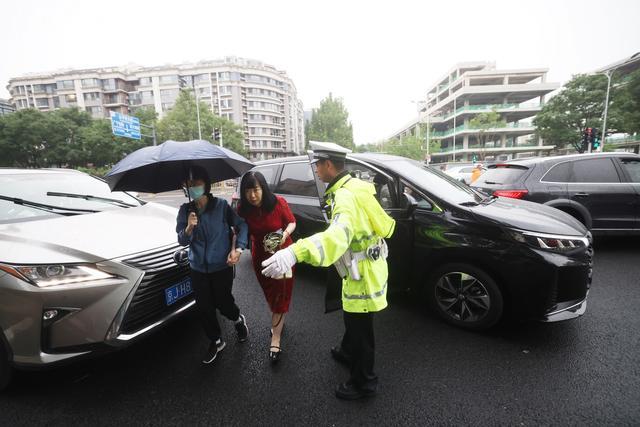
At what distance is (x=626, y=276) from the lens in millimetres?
3701

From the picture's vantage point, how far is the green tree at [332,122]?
161ft

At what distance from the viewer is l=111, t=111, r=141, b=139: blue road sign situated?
23.2m

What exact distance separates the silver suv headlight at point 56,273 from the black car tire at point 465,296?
9.07 feet

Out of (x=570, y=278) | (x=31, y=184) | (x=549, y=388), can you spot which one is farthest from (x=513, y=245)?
(x=31, y=184)

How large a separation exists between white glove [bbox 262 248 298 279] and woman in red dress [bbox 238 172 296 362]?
0.99 meters

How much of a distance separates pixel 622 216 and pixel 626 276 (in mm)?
1358

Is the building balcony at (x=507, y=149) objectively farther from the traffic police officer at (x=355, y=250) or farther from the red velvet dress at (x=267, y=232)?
the traffic police officer at (x=355, y=250)

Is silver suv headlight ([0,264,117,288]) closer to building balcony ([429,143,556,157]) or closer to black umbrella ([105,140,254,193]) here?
black umbrella ([105,140,254,193])

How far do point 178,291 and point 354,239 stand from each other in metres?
1.65

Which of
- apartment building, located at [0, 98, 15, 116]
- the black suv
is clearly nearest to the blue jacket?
the black suv

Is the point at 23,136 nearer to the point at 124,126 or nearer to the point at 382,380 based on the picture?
the point at 124,126

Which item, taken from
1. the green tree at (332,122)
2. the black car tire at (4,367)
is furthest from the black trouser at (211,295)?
the green tree at (332,122)

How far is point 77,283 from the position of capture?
1.91 meters

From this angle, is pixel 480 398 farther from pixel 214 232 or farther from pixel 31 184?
pixel 31 184
